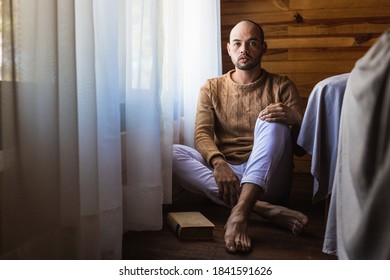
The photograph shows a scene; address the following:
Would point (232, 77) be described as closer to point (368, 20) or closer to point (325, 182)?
point (325, 182)

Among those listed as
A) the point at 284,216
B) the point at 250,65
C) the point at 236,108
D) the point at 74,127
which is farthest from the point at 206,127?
the point at 74,127

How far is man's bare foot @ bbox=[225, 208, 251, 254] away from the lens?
123 cm

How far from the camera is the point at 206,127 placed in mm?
1738

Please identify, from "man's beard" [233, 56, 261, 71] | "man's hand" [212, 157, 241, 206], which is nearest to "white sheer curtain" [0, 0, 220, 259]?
"man's hand" [212, 157, 241, 206]

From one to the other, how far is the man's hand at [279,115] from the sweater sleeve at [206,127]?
9.0 inches

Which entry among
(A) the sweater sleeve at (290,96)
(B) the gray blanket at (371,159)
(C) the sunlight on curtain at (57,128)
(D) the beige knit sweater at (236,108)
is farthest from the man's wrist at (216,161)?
(B) the gray blanket at (371,159)

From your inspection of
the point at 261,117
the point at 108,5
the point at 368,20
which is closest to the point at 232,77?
the point at 261,117

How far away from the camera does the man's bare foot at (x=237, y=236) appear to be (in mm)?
1230

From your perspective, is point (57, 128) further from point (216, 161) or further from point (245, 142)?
point (245, 142)

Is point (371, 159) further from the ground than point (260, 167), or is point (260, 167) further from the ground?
point (371, 159)

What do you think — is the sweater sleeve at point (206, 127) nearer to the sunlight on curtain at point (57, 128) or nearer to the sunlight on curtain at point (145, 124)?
the sunlight on curtain at point (145, 124)

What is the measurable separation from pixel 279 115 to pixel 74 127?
805 mm

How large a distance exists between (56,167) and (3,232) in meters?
0.17

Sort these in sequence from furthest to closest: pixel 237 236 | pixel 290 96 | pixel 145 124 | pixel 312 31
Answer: pixel 312 31 < pixel 290 96 < pixel 145 124 < pixel 237 236
